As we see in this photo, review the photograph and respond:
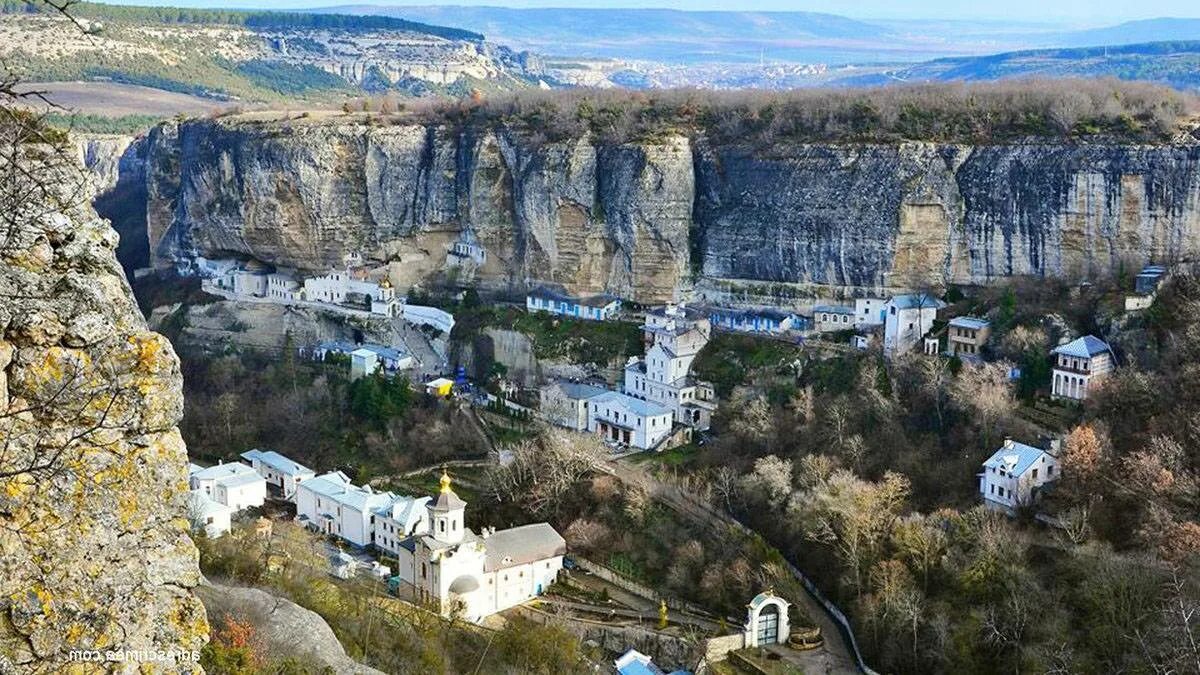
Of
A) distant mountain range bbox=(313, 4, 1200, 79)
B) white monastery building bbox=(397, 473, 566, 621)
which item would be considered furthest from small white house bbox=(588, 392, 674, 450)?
distant mountain range bbox=(313, 4, 1200, 79)

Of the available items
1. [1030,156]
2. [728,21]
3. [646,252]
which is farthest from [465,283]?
[728,21]

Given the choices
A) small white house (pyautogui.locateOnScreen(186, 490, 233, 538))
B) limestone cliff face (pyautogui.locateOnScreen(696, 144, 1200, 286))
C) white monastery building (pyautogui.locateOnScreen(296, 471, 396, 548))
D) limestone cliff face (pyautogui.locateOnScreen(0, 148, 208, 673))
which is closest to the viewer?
limestone cliff face (pyautogui.locateOnScreen(0, 148, 208, 673))

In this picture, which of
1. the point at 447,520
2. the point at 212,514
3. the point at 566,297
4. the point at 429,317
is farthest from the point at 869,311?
the point at 212,514

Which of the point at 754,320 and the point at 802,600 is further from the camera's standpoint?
the point at 754,320

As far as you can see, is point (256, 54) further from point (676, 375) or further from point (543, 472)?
point (543, 472)

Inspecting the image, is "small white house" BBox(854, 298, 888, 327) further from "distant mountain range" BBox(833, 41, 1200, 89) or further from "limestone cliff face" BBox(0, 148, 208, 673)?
"distant mountain range" BBox(833, 41, 1200, 89)

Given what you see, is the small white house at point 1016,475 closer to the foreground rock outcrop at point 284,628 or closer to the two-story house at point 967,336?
the two-story house at point 967,336
